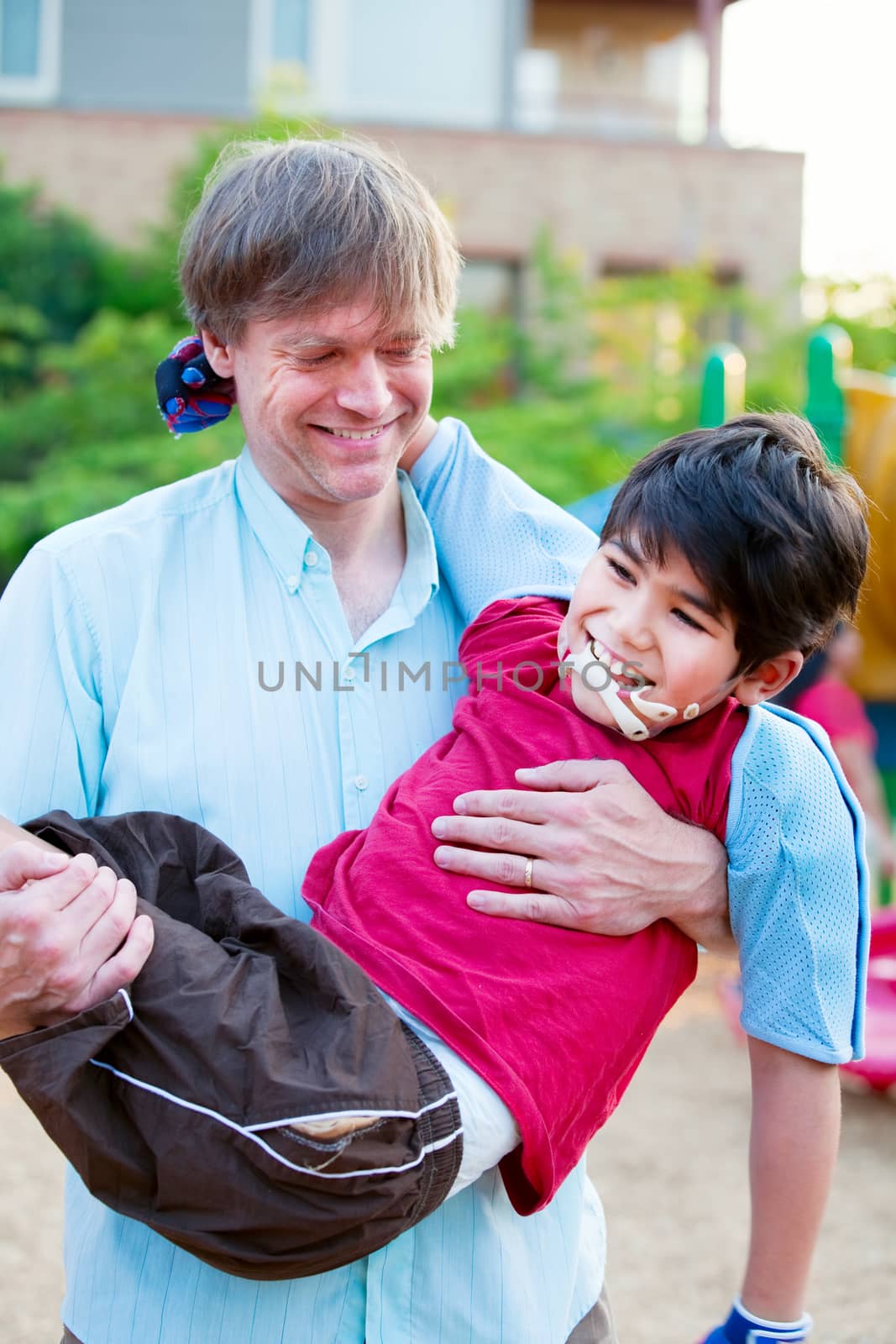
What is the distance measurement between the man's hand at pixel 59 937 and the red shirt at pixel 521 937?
309mm

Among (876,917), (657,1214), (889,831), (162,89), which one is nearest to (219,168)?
(657,1214)

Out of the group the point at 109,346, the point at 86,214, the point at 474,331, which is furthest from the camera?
the point at 86,214

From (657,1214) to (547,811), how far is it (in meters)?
3.32

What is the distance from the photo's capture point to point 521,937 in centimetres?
171

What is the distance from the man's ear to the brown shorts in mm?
873

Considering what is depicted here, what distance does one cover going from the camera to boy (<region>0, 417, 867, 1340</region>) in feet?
4.86

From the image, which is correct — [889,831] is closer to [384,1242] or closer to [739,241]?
[384,1242]

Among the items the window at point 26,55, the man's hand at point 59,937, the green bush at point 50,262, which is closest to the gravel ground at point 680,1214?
the man's hand at point 59,937

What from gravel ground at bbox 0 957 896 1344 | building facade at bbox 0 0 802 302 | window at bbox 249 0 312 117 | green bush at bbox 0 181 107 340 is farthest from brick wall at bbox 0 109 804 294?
gravel ground at bbox 0 957 896 1344

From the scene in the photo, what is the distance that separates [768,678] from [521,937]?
0.49 m

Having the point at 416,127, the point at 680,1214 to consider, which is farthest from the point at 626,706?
the point at 416,127

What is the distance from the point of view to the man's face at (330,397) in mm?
1880

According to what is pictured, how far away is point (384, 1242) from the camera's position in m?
1.58

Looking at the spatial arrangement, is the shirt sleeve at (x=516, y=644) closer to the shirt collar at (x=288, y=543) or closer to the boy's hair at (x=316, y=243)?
the shirt collar at (x=288, y=543)
